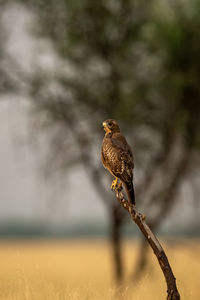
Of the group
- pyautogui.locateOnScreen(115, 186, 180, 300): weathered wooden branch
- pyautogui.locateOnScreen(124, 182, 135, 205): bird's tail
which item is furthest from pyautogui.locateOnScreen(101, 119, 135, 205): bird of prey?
pyautogui.locateOnScreen(115, 186, 180, 300): weathered wooden branch

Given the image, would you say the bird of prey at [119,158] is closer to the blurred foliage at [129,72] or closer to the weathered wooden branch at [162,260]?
the weathered wooden branch at [162,260]

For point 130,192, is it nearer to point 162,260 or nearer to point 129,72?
point 162,260

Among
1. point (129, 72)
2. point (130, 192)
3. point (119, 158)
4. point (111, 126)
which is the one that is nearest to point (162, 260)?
point (130, 192)

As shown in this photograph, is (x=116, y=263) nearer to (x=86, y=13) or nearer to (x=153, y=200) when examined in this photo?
(x=153, y=200)

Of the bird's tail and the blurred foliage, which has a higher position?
the blurred foliage

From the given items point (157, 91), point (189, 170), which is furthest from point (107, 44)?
point (189, 170)

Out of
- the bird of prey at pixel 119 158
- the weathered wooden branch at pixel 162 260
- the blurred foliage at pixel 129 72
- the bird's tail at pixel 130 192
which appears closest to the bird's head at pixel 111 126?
the bird of prey at pixel 119 158

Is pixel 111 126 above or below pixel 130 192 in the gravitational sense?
above

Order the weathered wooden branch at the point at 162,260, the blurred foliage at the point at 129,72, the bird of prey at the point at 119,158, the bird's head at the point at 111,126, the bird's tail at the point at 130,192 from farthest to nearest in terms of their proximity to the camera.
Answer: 1. the blurred foliage at the point at 129,72
2. the bird's head at the point at 111,126
3. the bird of prey at the point at 119,158
4. the bird's tail at the point at 130,192
5. the weathered wooden branch at the point at 162,260

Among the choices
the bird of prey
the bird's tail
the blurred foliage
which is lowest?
the bird's tail

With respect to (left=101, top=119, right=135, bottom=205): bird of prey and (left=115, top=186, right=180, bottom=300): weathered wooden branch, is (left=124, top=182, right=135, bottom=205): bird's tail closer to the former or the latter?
(left=101, top=119, right=135, bottom=205): bird of prey

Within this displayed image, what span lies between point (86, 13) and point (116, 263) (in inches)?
268

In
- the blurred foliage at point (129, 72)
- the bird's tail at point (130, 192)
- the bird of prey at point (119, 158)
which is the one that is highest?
the blurred foliage at point (129, 72)

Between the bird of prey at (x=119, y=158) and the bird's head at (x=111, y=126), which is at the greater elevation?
the bird's head at (x=111, y=126)
